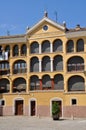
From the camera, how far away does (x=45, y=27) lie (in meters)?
61.1

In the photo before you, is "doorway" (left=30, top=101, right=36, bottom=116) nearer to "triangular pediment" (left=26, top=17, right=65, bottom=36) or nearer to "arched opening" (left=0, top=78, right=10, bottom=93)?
"arched opening" (left=0, top=78, right=10, bottom=93)

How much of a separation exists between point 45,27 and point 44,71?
768 cm

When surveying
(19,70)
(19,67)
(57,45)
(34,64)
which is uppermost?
(57,45)

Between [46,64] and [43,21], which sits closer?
[43,21]

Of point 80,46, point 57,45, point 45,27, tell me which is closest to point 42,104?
point 57,45

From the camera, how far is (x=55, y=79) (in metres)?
60.1

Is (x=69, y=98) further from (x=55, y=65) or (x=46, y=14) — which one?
(x=46, y=14)

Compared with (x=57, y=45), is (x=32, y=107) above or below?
below

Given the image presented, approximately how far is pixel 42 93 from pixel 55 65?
5431 mm

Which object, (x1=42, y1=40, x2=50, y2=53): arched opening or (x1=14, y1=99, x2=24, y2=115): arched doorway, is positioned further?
(x1=42, y1=40, x2=50, y2=53): arched opening

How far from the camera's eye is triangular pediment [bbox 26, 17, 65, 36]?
59938 millimetres

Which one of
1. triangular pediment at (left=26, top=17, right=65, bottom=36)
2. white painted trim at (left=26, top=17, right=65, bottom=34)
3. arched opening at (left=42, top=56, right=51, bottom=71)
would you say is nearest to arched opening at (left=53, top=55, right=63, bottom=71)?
arched opening at (left=42, top=56, right=51, bottom=71)

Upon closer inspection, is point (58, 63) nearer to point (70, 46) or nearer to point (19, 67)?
point (70, 46)

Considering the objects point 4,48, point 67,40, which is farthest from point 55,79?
point 4,48
